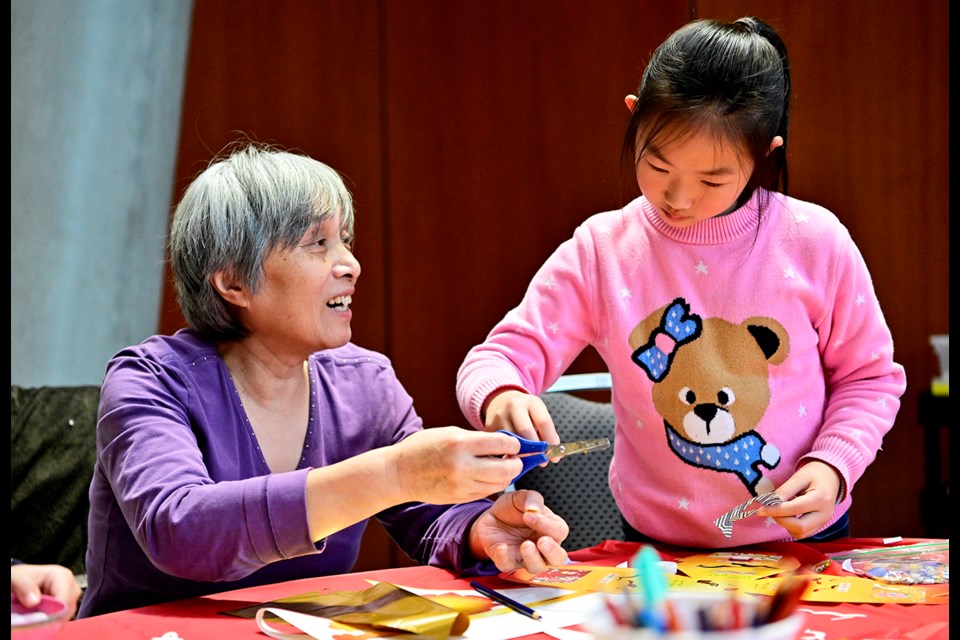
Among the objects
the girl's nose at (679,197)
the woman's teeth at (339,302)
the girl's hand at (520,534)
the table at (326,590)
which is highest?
the girl's nose at (679,197)

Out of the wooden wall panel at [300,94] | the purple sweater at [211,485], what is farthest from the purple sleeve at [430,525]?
the wooden wall panel at [300,94]

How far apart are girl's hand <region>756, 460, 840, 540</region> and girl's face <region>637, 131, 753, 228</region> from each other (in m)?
0.38

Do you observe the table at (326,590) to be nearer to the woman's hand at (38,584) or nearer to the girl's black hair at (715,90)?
the woman's hand at (38,584)

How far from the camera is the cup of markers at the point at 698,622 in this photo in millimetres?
644

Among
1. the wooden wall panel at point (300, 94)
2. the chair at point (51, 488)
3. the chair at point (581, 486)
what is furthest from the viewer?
the wooden wall panel at point (300, 94)

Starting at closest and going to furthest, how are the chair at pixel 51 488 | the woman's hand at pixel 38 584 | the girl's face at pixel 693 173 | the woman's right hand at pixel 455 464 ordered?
the woman's hand at pixel 38 584
the woman's right hand at pixel 455 464
the girl's face at pixel 693 173
the chair at pixel 51 488

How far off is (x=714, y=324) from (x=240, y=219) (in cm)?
71

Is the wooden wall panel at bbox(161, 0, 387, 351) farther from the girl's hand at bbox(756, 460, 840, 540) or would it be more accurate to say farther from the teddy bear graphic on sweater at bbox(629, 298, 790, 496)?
the girl's hand at bbox(756, 460, 840, 540)

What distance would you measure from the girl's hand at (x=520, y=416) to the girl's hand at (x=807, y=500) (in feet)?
0.97

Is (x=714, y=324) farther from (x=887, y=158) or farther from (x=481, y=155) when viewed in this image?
(x=887, y=158)

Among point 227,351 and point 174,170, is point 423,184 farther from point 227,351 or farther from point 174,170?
point 227,351

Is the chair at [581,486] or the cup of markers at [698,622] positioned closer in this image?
the cup of markers at [698,622]

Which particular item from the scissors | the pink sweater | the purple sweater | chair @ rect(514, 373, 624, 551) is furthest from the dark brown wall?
the scissors

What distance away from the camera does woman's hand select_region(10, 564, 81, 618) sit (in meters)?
0.77
